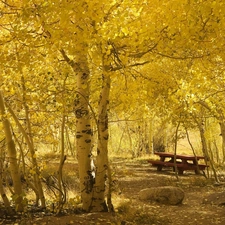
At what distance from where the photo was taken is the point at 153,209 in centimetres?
808

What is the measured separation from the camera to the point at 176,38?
14.4 feet

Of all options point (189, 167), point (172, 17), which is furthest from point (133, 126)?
point (172, 17)

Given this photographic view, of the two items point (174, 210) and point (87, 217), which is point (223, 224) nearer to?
point (174, 210)

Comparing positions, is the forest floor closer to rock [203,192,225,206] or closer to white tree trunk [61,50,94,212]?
rock [203,192,225,206]

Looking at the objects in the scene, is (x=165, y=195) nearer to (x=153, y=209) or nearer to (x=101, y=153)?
(x=153, y=209)

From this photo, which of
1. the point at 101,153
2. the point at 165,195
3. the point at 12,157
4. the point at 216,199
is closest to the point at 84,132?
the point at 101,153

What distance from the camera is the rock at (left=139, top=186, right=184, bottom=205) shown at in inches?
349

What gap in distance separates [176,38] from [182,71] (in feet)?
18.5

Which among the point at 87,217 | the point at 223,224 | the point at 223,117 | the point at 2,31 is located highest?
the point at 2,31

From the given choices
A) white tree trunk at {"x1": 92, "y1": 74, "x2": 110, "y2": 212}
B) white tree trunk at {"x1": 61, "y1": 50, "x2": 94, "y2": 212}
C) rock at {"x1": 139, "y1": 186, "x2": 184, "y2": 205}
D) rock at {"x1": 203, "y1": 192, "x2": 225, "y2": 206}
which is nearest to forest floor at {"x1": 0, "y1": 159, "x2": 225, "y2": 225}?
rock at {"x1": 203, "y1": 192, "x2": 225, "y2": 206}

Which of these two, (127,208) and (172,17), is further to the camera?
(127,208)

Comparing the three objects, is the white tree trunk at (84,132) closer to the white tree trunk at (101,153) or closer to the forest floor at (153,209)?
the white tree trunk at (101,153)

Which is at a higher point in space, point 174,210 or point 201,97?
point 201,97

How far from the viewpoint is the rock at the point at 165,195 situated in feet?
29.1
